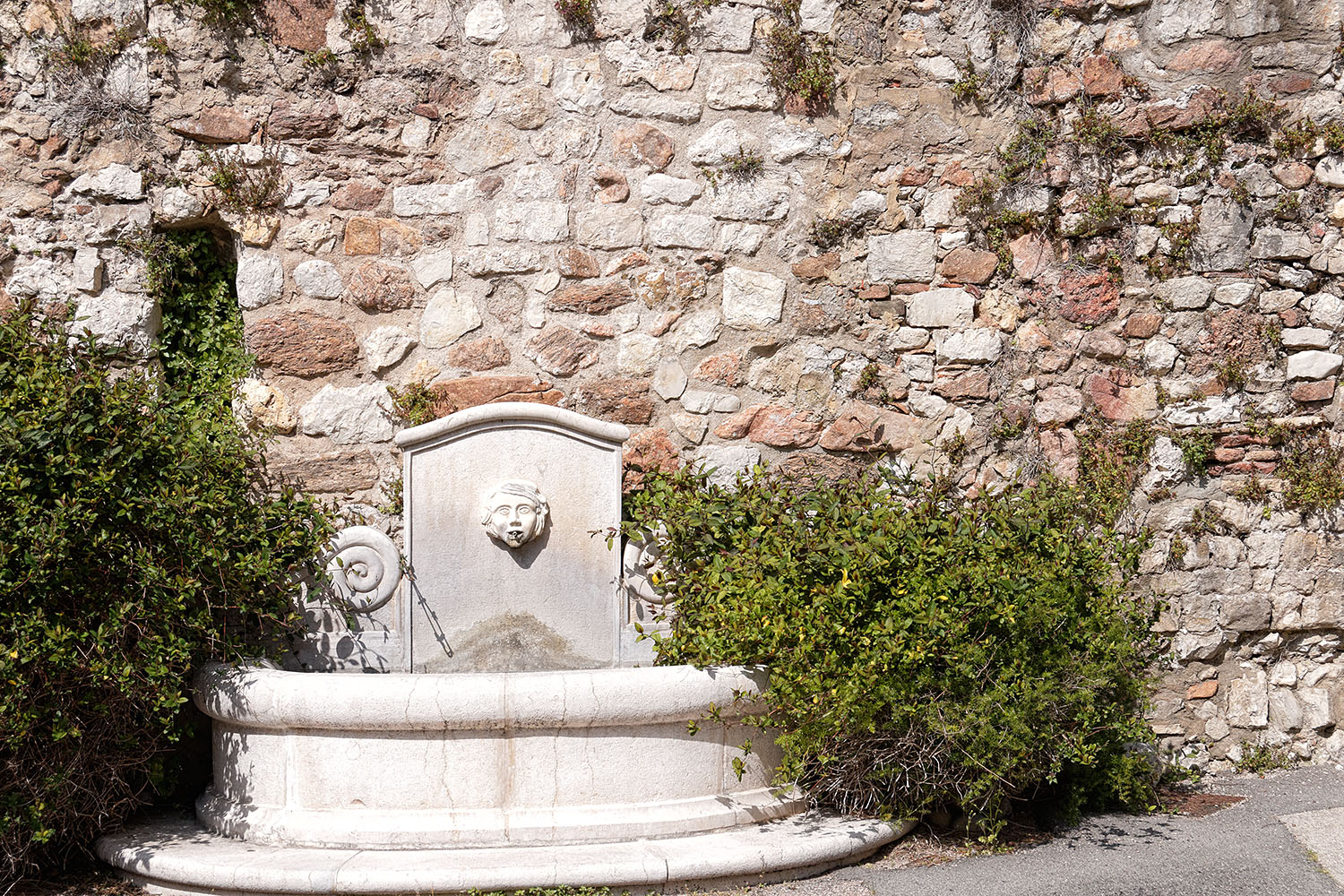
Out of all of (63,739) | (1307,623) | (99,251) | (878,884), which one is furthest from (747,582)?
(99,251)

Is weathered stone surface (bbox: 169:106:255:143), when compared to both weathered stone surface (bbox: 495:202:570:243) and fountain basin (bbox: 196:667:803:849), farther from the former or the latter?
fountain basin (bbox: 196:667:803:849)

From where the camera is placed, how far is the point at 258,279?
419cm

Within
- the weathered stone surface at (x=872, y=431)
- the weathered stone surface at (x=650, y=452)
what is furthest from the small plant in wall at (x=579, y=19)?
the weathered stone surface at (x=872, y=431)

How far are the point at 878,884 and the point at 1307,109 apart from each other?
3.29m

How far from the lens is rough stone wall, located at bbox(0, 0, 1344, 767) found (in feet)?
13.5

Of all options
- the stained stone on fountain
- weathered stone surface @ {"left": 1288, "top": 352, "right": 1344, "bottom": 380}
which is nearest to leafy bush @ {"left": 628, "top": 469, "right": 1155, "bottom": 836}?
the stained stone on fountain

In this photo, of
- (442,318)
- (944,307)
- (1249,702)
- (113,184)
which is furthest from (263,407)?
(1249,702)

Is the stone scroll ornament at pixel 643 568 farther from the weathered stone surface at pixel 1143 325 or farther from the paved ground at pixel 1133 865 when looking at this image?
the weathered stone surface at pixel 1143 325

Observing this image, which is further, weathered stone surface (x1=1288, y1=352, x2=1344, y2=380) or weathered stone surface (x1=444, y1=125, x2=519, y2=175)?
weathered stone surface (x1=444, y1=125, x2=519, y2=175)

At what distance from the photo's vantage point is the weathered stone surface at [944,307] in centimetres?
438

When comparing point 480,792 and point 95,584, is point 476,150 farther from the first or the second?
point 480,792

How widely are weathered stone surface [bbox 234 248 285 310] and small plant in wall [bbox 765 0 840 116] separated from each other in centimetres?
210

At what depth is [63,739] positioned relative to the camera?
10.1 feet

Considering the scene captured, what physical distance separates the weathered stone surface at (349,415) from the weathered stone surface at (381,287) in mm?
324
